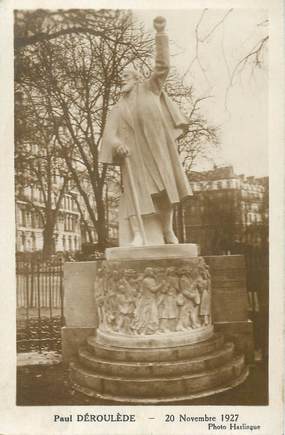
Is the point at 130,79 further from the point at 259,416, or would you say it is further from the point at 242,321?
the point at 259,416

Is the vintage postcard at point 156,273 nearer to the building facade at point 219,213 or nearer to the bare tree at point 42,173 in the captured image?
the bare tree at point 42,173

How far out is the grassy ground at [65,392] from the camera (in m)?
3.84

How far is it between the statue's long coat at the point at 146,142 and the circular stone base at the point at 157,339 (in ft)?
3.85

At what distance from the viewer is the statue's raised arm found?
13.1 ft

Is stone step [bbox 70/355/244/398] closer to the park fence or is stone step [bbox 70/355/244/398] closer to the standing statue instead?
the standing statue

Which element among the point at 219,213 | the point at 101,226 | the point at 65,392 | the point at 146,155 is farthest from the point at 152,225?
the point at 219,213

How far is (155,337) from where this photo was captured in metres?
3.95

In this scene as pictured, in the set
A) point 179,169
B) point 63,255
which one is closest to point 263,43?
point 179,169

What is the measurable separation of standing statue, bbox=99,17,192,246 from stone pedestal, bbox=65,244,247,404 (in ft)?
1.10

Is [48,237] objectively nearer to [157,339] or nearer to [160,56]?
[157,339]

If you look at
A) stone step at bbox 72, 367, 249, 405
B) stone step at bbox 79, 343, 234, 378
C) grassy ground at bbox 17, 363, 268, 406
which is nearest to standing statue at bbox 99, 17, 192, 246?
stone step at bbox 79, 343, 234, 378

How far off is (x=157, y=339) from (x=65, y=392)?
98 centimetres

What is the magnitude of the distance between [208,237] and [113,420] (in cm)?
381

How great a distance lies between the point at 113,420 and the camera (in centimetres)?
378
